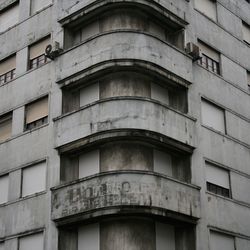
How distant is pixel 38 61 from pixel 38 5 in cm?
289

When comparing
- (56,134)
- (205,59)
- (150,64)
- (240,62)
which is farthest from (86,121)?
(240,62)

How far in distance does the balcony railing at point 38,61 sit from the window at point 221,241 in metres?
9.72

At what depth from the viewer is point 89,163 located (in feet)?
64.8

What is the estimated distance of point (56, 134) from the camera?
20594 millimetres

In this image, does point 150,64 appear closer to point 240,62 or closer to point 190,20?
point 190,20

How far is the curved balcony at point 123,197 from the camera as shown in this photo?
17781mm

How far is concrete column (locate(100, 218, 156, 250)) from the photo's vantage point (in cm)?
1777

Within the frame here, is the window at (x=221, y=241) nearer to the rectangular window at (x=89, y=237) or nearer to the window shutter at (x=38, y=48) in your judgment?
the rectangular window at (x=89, y=237)

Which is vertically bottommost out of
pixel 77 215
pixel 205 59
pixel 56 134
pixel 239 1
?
pixel 77 215

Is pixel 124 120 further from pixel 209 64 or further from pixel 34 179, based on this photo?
pixel 209 64

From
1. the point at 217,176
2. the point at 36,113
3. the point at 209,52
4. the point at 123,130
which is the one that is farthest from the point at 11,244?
the point at 209,52

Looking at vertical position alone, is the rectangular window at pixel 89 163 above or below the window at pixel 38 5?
below

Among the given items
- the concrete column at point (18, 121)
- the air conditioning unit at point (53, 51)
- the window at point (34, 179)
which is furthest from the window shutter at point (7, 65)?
the window at point (34, 179)

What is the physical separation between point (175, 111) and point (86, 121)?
328 cm
